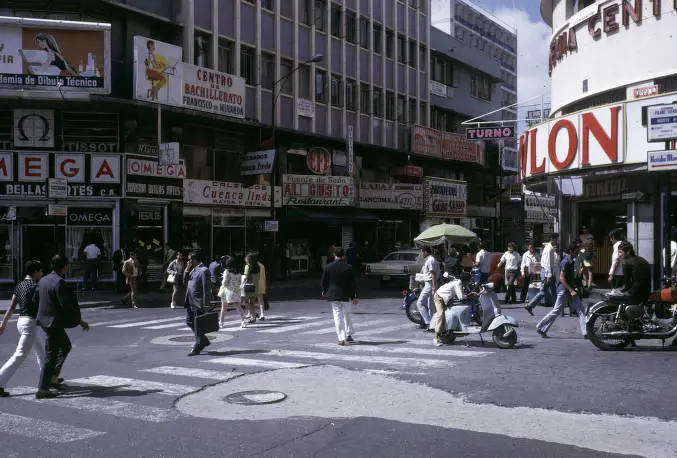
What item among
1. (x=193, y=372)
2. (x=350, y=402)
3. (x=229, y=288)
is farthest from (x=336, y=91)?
(x=350, y=402)

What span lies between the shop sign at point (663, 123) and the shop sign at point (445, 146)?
30.3 metres

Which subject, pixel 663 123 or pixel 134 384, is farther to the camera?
pixel 663 123

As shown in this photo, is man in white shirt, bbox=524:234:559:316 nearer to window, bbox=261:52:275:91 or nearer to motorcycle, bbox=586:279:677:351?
motorcycle, bbox=586:279:677:351

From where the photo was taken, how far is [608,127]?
1898 centimetres

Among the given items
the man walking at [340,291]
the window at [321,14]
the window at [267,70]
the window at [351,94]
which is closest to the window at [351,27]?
the window at [321,14]

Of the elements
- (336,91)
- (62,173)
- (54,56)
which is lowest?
(62,173)

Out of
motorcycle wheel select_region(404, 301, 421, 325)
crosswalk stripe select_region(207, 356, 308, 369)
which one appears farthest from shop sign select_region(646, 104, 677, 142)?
crosswalk stripe select_region(207, 356, 308, 369)

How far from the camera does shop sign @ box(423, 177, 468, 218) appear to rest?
4512 centimetres

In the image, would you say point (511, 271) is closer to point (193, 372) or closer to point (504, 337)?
point (504, 337)

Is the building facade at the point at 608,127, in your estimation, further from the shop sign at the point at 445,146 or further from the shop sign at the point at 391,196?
the shop sign at the point at 445,146

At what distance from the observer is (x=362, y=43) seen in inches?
1630

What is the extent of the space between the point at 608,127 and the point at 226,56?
60.4ft

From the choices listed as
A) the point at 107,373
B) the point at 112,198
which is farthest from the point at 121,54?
the point at 107,373

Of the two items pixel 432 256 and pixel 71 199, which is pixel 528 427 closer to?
pixel 432 256
